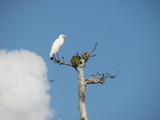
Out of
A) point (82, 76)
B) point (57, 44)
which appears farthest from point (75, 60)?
point (57, 44)

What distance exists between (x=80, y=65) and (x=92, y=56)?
2.73ft

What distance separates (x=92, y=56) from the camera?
602 inches

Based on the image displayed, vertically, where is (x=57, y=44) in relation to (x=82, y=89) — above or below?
above

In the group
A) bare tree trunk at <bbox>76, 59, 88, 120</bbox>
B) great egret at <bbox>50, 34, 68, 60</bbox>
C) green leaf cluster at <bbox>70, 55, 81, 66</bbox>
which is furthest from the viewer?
great egret at <bbox>50, 34, 68, 60</bbox>

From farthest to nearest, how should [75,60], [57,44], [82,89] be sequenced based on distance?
1. [57,44]
2. [75,60]
3. [82,89]

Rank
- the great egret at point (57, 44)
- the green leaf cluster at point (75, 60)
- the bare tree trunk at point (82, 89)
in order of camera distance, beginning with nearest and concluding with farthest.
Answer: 1. the bare tree trunk at point (82, 89)
2. the green leaf cluster at point (75, 60)
3. the great egret at point (57, 44)

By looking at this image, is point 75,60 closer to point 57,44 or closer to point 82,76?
point 82,76

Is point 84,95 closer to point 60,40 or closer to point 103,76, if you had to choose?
point 103,76

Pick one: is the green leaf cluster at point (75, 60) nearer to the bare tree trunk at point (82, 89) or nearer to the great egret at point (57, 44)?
the bare tree trunk at point (82, 89)

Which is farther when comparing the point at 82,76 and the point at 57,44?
the point at 57,44

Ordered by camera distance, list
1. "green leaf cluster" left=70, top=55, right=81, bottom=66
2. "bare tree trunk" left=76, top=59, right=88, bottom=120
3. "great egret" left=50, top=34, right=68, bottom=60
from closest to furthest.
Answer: "bare tree trunk" left=76, top=59, right=88, bottom=120, "green leaf cluster" left=70, top=55, right=81, bottom=66, "great egret" left=50, top=34, right=68, bottom=60

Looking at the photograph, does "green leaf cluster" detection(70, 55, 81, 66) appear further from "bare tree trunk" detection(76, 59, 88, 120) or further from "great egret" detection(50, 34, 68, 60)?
"great egret" detection(50, 34, 68, 60)

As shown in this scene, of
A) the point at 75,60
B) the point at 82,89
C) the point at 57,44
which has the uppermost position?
the point at 57,44

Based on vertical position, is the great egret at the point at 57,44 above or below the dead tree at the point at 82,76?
above
